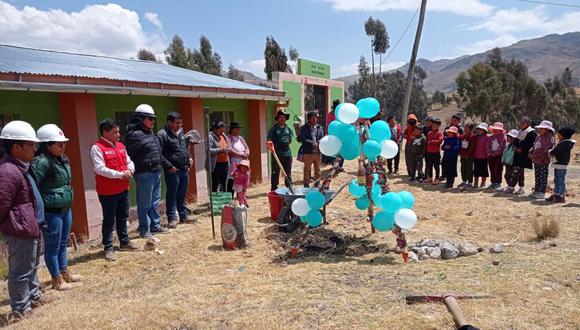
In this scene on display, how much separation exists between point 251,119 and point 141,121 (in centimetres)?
526

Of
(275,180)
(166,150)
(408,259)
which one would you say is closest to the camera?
(408,259)

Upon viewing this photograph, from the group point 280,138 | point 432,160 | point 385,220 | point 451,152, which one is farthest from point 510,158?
point 385,220

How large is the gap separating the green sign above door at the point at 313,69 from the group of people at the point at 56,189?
9151mm

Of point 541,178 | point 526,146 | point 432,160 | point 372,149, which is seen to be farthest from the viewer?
point 432,160

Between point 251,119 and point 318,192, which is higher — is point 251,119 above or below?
above

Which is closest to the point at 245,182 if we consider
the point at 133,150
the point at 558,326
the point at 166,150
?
the point at 166,150

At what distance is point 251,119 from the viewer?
10773 mm

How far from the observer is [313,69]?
15.6 m

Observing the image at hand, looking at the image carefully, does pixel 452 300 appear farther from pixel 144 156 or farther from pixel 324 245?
pixel 144 156

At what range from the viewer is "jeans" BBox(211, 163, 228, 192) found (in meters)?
7.66

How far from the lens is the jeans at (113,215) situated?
16.6 feet

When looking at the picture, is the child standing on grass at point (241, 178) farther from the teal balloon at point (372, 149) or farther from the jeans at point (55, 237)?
the jeans at point (55, 237)

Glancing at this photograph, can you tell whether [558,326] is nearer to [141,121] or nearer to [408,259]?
[408,259]

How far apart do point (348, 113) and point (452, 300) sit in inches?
92.8
